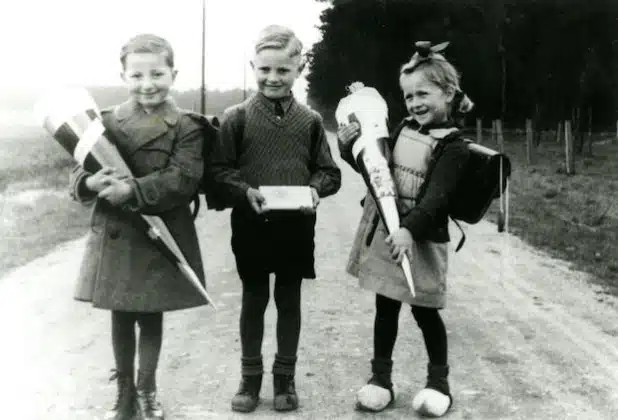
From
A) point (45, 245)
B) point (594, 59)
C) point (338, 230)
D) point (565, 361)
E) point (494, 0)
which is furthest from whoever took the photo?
point (494, 0)

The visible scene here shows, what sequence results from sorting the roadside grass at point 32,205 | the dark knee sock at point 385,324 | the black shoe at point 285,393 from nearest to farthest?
1. the black shoe at point 285,393
2. the dark knee sock at point 385,324
3. the roadside grass at point 32,205

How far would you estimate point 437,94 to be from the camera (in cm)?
367

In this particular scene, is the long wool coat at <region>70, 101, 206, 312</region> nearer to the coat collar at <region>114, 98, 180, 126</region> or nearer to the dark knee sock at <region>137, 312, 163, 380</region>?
the coat collar at <region>114, 98, 180, 126</region>

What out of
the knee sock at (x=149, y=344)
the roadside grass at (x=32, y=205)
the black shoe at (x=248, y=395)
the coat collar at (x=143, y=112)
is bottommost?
the roadside grass at (x=32, y=205)

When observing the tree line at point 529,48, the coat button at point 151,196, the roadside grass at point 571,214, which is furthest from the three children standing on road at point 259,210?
the tree line at point 529,48

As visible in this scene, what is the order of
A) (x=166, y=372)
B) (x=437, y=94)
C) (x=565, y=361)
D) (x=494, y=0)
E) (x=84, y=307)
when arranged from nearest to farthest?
(x=437, y=94) → (x=166, y=372) → (x=565, y=361) → (x=84, y=307) → (x=494, y=0)

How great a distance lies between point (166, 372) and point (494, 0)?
1764 centimetres

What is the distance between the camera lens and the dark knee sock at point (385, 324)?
12.5ft

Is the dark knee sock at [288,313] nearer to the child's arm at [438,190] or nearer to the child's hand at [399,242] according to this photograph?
the child's hand at [399,242]

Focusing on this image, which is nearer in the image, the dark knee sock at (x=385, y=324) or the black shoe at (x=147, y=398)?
the black shoe at (x=147, y=398)

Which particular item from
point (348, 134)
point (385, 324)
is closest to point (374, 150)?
point (348, 134)

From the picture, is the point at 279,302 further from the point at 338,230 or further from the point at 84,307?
the point at 338,230

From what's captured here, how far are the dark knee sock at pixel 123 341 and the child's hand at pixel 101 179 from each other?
58 cm

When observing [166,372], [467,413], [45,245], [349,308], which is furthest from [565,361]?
[45,245]
